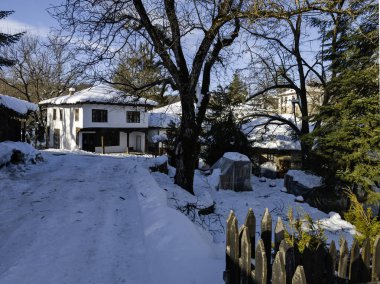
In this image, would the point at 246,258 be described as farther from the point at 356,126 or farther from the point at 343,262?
the point at 356,126

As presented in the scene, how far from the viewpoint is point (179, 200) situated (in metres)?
8.51

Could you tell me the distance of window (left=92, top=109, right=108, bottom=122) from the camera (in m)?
34.1

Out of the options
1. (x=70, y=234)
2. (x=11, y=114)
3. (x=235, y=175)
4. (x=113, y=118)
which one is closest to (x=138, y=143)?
(x=113, y=118)

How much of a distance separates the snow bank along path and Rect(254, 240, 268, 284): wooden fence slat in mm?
937

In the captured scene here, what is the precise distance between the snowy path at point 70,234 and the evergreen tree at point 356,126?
25.4 feet

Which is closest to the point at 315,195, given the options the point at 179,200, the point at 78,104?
the point at 179,200

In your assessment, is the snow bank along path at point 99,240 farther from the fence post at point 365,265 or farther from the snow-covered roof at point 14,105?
the snow-covered roof at point 14,105

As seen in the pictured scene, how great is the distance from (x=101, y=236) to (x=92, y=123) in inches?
1195

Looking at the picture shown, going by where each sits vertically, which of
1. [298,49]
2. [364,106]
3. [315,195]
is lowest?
[315,195]

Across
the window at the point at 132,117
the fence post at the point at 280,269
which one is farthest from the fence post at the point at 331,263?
the window at the point at 132,117

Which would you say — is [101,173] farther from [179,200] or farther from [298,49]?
[298,49]

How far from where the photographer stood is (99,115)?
34.7 metres

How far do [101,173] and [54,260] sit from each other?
8586 mm

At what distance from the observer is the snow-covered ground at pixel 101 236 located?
3775 millimetres
